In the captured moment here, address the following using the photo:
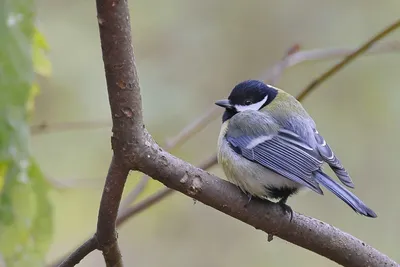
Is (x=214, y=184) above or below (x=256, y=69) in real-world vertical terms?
above

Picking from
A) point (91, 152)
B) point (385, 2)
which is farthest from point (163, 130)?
point (385, 2)

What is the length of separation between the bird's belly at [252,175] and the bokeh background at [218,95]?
5.23 ft

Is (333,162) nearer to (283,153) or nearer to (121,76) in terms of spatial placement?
(283,153)

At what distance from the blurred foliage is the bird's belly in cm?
60

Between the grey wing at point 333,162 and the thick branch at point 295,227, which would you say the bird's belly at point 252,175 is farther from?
the thick branch at point 295,227

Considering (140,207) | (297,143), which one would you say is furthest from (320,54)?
(140,207)

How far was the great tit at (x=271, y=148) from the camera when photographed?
1.96 metres

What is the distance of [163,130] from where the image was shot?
353cm

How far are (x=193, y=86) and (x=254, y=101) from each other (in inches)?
68.3

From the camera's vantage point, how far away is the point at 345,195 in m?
1.81

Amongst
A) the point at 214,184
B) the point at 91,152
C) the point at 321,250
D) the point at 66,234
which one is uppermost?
the point at 214,184

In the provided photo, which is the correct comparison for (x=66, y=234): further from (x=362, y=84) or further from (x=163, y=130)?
(x=362, y=84)

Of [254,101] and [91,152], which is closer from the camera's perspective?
[254,101]

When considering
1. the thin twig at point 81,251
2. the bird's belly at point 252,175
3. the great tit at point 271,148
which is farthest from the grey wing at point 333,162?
the thin twig at point 81,251
